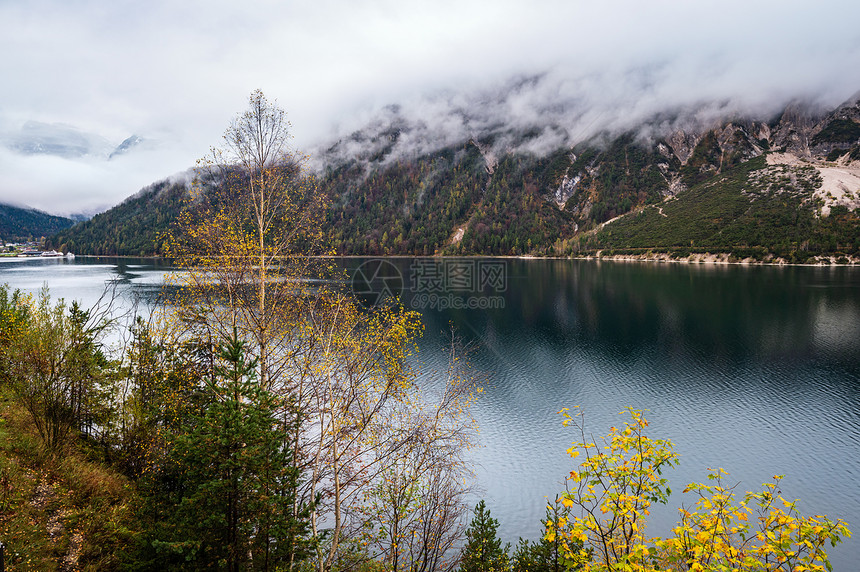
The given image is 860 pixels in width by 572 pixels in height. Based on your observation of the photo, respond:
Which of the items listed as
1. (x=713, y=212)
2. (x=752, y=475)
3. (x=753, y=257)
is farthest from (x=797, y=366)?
(x=713, y=212)

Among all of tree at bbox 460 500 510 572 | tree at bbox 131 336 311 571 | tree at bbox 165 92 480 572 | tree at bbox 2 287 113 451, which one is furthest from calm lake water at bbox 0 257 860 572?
tree at bbox 2 287 113 451

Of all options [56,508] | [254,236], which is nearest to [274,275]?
[254,236]

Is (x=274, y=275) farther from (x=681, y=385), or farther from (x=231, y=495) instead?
(x=681, y=385)

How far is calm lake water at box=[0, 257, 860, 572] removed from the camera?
74.1 feet

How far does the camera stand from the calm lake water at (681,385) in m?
22.6

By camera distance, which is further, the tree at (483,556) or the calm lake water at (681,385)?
the calm lake water at (681,385)

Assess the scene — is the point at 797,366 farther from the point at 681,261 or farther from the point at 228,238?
the point at 681,261

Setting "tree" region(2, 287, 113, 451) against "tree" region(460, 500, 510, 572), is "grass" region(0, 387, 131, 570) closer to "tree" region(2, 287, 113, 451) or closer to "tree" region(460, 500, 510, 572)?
"tree" region(2, 287, 113, 451)

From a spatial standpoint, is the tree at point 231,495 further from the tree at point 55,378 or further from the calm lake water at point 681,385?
the calm lake water at point 681,385

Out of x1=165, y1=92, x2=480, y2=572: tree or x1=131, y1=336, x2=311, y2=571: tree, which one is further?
x1=165, y1=92, x2=480, y2=572: tree

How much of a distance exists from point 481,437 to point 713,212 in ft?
669

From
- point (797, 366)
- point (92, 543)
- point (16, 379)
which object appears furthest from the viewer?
point (797, 366)

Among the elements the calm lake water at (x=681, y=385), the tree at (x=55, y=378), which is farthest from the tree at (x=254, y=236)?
the calm lake water at (x=681, y=385)

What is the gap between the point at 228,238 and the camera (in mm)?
14086
